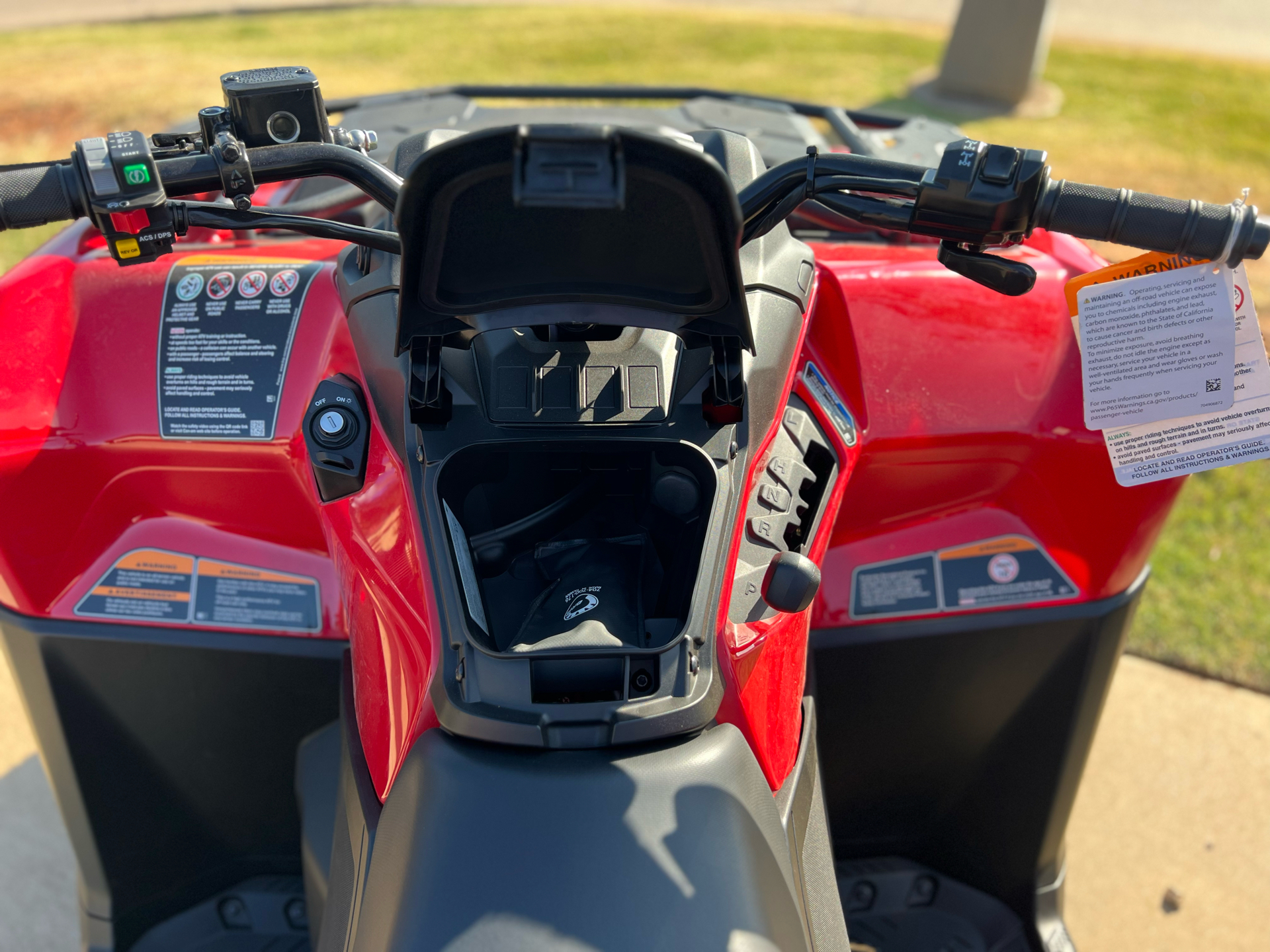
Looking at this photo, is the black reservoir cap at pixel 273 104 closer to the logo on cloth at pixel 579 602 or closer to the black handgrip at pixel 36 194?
the black handgrip at pixel 36 194

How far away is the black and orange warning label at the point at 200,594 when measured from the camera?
1574 millimetres

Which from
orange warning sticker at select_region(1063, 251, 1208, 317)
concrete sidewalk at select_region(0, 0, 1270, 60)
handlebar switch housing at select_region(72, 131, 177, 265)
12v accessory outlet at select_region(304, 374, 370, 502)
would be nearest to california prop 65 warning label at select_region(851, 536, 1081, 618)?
orange warning sticker at select_region(1063, 251, 1208, 317)

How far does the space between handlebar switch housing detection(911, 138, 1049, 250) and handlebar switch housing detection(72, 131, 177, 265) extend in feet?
2.55

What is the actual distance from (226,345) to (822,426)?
86 centimetres

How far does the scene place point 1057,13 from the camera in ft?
32.6

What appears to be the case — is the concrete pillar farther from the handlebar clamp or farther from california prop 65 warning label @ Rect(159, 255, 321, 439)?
the handlebar clamp

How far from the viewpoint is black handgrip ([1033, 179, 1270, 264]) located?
1.10 m

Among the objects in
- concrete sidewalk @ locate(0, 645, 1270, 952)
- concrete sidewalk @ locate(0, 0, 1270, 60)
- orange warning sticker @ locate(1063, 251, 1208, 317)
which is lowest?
concrete sidewalk @ locate(0, 645, 1270, 952)

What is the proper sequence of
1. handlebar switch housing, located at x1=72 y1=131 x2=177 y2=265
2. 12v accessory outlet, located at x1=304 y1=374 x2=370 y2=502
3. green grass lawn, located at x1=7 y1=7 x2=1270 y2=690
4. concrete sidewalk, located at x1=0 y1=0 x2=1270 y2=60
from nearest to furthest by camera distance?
handlebar switch housing, located at x1=72 y1=131 x2=177 y2=265
12v accessory outlet, located at x1=304 y1=374 x2=370 y2=502
green grass lawn, located at x1=7 y1=7 x2=1270 y2=690
concrete sidewalk, located at x1=0 y1=0 x2=1270 y2=60

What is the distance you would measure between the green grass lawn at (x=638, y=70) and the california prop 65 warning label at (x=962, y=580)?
404 centimetres

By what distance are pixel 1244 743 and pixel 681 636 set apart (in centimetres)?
205

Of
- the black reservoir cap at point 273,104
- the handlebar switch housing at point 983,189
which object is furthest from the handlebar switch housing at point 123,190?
the handlebar switch housing at point 983,189

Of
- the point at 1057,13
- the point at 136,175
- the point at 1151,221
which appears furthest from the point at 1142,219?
the point at 1057,13

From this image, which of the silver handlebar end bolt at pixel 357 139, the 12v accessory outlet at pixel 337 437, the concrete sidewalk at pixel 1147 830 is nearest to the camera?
the 12v accessory outlet at pixel 337 437
